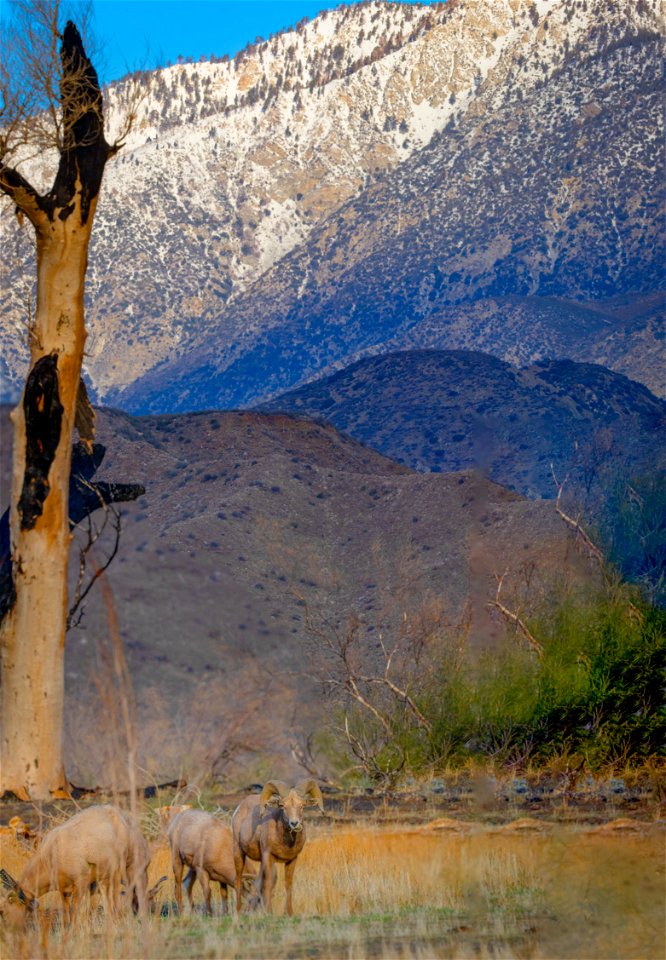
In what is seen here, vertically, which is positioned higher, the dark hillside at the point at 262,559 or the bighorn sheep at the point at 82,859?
the dark hillside at the point at 262,559

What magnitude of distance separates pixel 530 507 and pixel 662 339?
34277 mm

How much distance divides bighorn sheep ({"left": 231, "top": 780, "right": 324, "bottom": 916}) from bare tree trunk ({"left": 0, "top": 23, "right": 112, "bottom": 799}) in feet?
18.9

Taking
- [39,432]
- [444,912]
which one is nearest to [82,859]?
[444,912]

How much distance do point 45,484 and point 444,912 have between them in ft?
23.2

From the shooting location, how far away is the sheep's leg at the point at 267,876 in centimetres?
792

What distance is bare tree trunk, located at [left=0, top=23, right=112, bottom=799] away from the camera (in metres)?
13.5

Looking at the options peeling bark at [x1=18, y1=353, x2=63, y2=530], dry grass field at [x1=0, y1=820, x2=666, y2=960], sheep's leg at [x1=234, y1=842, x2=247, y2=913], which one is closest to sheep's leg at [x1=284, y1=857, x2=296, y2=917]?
dry grass field at [x1=0, y1=820, x2=666, y2=960]

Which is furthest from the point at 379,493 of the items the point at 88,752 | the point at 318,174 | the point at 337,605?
the point at 318,174

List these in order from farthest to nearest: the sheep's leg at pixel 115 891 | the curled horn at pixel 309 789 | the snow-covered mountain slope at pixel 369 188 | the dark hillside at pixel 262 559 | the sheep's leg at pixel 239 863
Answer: the snow-covered mountain slope at pixel 369 188 < the dark hillside at pixel 262 559 < the sheep's leg at pixel 239 863 < the curled horn at pixel 309 789 < the sheep's leg at pixel 115 891

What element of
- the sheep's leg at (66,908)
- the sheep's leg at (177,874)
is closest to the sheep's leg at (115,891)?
the sheep's leg at (66,908)

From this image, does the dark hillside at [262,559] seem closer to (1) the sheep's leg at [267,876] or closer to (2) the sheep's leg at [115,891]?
(1) the sheep's leg at [267,876]

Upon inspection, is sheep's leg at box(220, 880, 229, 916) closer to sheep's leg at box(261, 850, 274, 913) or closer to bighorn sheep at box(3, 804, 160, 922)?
sheep's leg at box(261, 850, 274, 913)

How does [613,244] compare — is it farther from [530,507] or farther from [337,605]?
[337,605]

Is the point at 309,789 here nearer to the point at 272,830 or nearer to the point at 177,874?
the point at 272,830
